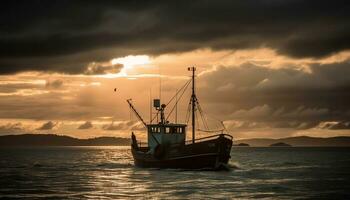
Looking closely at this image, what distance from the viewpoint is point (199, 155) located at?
6306 cm

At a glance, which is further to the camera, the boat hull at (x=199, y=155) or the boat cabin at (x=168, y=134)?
the boat cabin at (x=168, y=134)

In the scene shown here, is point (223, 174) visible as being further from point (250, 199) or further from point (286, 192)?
point (250, 199)

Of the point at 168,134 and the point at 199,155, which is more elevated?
the point at 168,134

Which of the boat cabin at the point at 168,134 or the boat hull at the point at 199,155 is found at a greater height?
the boat cabin at the point at 168,134

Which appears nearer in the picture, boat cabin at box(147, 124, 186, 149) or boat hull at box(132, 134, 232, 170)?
boat hull at box(132, 134, 232, 170)

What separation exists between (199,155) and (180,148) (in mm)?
2475

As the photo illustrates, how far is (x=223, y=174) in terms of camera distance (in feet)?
205

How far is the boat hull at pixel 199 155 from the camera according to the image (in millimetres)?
61938

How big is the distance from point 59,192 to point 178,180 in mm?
13189

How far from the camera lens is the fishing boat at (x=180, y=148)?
62.3 m

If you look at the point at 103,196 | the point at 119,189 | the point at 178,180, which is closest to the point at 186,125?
the point at 178,180

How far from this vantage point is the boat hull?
61.9 metres

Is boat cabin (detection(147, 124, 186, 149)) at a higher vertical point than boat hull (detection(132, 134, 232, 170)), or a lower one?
higher

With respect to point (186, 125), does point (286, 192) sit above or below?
below
